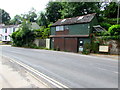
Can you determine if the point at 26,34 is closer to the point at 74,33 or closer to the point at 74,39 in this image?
the point at 74,33

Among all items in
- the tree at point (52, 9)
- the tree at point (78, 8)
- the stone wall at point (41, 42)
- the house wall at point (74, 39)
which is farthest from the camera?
the tree at point (52, 9)

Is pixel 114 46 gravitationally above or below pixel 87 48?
above

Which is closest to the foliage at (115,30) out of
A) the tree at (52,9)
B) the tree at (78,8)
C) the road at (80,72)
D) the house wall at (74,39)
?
the house wall at (74,39)

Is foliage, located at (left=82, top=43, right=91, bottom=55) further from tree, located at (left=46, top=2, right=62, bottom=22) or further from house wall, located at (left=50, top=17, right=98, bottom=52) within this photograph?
tree, located at (left=46, top=2, right=62, bottom=22)

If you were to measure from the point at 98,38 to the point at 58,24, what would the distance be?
34.3 feet

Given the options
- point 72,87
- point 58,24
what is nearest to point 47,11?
point 58,24

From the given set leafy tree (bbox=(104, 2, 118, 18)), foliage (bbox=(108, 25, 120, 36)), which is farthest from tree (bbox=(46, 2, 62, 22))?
foliage (bbox=(108, 25, 120, 36))

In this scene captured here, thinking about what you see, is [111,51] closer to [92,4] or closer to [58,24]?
[58,24]

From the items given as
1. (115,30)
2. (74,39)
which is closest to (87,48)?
(74,39)

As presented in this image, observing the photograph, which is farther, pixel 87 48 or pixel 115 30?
pixel 87 48

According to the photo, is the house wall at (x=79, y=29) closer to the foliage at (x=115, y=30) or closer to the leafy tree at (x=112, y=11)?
the foliage at (x=115, y=30)

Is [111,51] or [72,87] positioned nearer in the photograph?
[72,87]

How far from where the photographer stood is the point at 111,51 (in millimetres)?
18938

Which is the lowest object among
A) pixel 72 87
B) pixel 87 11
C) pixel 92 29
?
pixel 72 87
